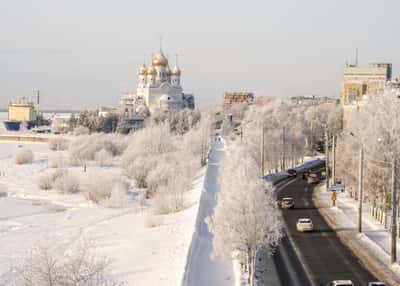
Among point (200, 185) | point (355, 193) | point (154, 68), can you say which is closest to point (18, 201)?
point (200, 185)

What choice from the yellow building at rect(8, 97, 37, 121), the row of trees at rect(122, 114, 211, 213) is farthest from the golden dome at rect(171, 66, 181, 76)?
the row of trees at rect(122, 114, 211, 213)

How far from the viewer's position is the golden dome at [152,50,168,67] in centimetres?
11712

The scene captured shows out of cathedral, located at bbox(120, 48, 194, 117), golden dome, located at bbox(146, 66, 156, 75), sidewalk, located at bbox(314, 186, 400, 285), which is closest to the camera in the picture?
sidewalk, located at bbox(314, 186, 400, 285)

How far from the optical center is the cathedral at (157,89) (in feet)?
371

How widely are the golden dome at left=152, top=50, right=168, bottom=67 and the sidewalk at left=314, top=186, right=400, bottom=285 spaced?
282 ft

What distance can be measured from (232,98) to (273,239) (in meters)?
159

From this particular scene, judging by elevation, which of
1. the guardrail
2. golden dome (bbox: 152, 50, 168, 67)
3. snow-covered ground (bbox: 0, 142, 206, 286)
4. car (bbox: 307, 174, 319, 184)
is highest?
golden dome (bbox: 152, 50, 168, 67)

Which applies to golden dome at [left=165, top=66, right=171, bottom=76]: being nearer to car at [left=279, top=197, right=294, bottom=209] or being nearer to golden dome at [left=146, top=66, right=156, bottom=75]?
golden dome at [left=146, top=66, right=156, bottom=75]

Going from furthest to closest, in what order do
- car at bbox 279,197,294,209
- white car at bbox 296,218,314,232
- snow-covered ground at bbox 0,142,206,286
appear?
car at bbox 279,197,294,209 < white car at bbox 296,218,314,232 < snow-covered ground at bbox 0,142,206,286

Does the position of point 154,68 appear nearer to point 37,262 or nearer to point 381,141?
point 381,141

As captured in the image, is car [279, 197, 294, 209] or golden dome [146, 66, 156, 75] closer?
car [279, 197, 294, 209]

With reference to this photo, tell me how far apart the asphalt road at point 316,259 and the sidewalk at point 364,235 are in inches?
12.9

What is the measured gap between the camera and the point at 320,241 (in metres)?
22.6

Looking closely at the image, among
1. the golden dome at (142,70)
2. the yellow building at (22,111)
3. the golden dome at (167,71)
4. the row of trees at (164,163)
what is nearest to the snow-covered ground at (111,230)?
the row of trees at (164,163)
